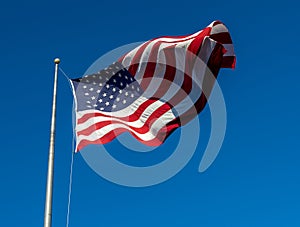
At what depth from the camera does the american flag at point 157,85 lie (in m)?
17.2

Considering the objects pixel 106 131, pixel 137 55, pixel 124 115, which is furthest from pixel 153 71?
pixel 106 131

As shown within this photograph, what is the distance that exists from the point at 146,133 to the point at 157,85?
6.05 ft

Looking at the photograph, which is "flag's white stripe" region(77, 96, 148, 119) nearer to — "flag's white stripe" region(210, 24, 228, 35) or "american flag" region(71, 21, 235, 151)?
"american flag" region(71, 21, 235, 151)

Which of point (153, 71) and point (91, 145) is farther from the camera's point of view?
point (153, 71)

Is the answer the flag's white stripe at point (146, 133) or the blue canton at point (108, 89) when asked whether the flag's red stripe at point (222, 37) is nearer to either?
the flag's white stripe at point (146, 133)

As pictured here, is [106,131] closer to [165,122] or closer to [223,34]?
[165,122]

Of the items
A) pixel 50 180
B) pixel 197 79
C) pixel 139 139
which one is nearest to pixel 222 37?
pixel 197 79

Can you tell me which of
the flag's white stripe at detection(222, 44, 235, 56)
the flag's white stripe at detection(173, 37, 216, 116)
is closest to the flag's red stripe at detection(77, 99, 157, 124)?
the flag's white stripe at detection(173, 37, 216, 116)

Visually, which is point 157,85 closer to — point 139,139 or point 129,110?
point 129,110

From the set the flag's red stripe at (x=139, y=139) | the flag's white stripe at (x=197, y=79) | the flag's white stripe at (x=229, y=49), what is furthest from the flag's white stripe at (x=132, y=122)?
the flag's white stripe at (x=229, y=49)

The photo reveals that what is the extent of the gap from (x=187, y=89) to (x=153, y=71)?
51.3 inches

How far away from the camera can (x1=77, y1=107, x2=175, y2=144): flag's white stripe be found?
16172mm

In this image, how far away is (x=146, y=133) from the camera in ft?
57.4

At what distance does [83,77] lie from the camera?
682 inches
